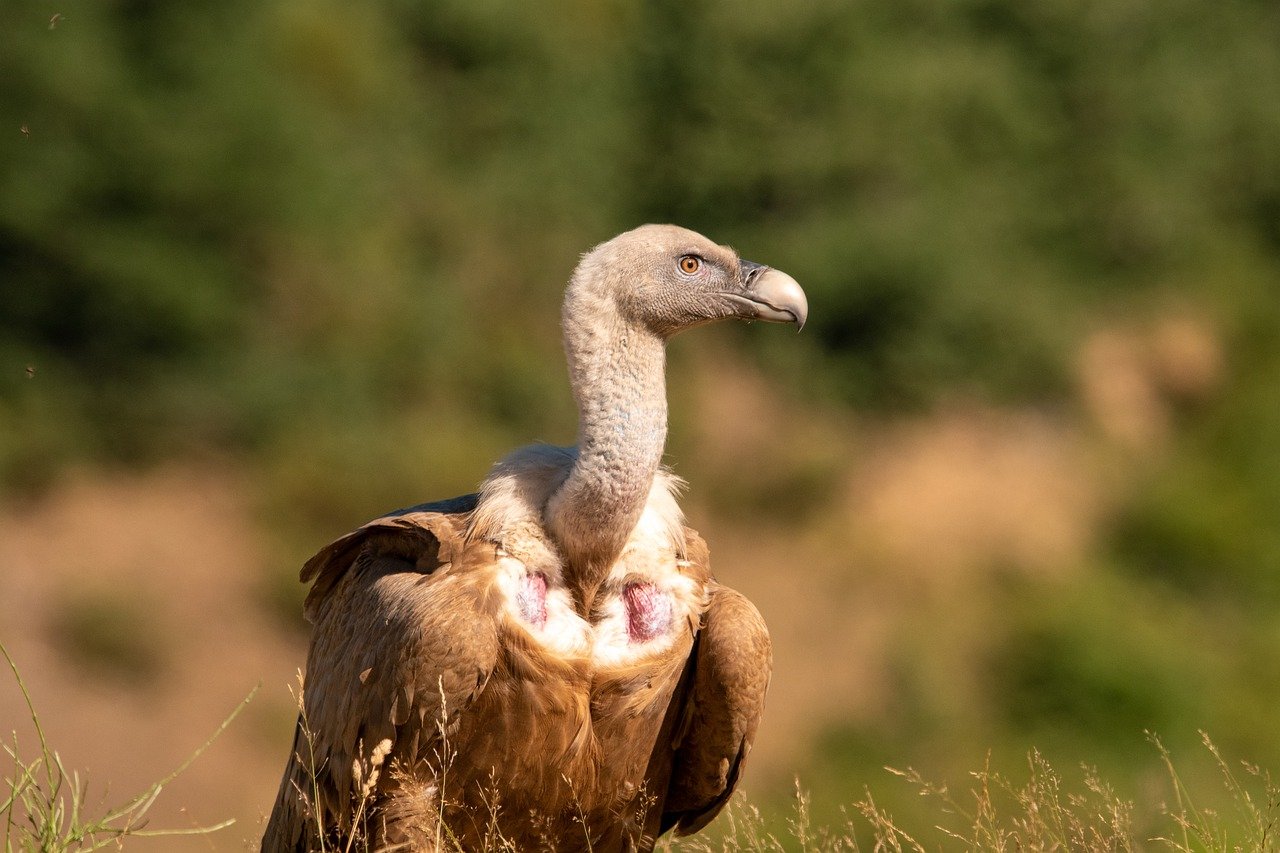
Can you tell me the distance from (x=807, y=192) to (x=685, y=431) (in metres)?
3.83

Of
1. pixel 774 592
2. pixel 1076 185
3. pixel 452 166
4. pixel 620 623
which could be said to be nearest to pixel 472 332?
pixel 452 166

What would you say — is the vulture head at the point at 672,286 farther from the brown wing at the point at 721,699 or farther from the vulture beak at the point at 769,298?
the brown wing at the point at 721,699

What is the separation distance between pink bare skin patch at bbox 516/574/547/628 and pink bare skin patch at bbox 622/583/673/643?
0.29 m

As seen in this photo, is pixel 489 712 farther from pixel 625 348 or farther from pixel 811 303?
pixel 811 303

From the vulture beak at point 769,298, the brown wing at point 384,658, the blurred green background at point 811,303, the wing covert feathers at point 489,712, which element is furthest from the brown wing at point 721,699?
the blurred green background at point 811,303

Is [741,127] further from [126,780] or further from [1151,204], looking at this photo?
[126,780]

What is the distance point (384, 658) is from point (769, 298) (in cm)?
170

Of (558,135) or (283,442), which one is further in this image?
(558,135)

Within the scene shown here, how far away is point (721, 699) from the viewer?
5848 millimetres

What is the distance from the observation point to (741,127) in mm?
22453

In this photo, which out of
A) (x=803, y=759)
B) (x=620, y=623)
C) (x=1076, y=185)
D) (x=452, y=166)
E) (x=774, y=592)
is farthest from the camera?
(x=1076, y=185)

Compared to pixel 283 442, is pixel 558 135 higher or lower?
higher

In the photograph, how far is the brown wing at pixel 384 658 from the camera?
5.43m

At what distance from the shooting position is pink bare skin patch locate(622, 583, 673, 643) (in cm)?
580
